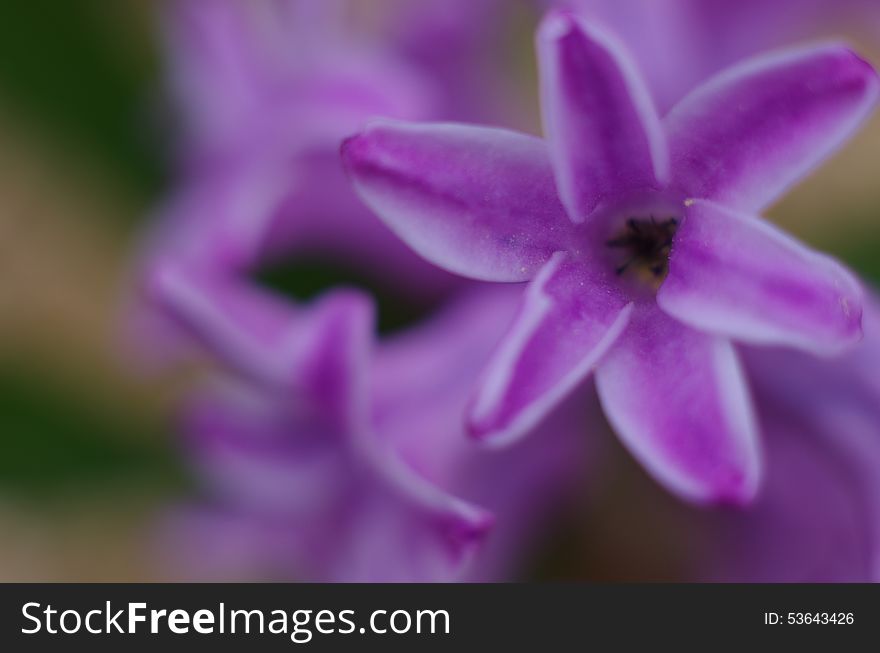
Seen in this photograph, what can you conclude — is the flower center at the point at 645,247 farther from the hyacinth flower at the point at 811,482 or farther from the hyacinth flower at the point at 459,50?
the hyacinth flower at the point at 459,50

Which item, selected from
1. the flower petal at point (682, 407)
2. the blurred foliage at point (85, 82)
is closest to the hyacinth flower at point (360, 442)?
the flower petal at point (682, 407)

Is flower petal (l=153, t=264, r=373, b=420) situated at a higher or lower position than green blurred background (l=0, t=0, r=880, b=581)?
lower

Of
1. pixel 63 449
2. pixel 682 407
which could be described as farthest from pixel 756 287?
pixel 63 449

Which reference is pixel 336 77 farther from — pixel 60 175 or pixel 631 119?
pixel 60 175

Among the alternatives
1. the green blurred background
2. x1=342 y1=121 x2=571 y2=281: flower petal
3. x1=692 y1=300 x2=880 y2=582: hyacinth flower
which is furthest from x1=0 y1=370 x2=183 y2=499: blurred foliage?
x1=342 y1=121 x2=571 y2=281: flower petal

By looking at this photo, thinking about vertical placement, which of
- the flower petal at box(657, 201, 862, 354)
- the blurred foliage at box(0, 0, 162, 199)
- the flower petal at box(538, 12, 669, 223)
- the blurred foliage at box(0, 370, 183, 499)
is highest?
the blurred foliage at box(0, 0, 162, 199)

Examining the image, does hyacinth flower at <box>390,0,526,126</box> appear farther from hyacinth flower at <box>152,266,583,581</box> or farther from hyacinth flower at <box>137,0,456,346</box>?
hyacinth flower at <box>152,266,583,581</box>

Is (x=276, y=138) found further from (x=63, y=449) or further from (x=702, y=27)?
(x=63, y=449)

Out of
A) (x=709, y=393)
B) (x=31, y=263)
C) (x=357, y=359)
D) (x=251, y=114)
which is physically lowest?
(x=709, y=393)

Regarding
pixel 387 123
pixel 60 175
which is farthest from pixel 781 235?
pixel 60 175
